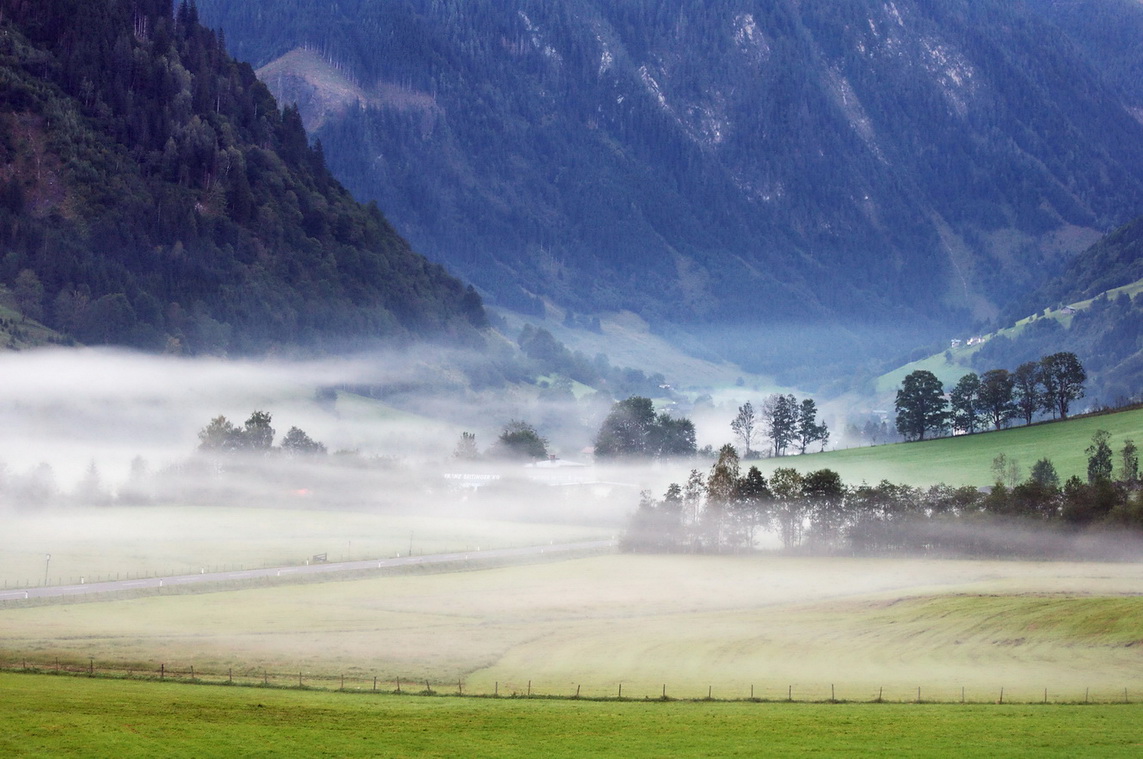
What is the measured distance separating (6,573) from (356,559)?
35581mm

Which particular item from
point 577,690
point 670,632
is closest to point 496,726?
point 577,690

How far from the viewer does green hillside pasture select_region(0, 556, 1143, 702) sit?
8644 cm

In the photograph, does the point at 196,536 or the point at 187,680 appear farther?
the point at 196,536

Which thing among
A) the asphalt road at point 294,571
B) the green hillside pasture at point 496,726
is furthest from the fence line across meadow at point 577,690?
the asphalt road at point 294,571

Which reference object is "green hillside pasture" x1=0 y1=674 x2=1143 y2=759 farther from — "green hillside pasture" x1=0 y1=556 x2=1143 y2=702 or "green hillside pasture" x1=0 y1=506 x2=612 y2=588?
"green hillside pasture" x1=0 y1=506 x2=612 y2=588

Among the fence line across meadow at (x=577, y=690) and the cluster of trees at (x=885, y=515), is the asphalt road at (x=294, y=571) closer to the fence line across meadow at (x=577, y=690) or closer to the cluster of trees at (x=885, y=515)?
the cluster of trees at (x=885, y=515)

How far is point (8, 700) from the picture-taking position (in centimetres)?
6931

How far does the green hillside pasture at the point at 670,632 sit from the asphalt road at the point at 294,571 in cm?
498

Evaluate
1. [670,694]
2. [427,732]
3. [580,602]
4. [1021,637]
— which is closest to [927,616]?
[1021,637]

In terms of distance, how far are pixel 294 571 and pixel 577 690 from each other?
203ft

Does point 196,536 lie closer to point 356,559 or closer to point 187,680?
point 356,559

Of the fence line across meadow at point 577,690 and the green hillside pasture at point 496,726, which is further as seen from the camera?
the fence line across meadow at point 577,690

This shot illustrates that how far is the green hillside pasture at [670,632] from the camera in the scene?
86.4 metres

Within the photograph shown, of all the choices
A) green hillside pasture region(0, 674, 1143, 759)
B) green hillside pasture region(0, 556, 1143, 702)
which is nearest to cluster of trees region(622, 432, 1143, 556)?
green hillside pasture region(0, 556, 1143, 702)
